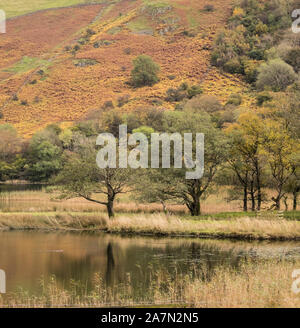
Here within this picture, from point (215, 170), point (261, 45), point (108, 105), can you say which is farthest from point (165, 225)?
point (261, 45)

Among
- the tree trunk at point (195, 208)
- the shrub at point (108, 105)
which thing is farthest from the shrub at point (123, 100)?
the tree trunk at point (195, 208)

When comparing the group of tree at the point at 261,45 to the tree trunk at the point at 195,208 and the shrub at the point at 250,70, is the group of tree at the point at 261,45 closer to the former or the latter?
the shrub at the point at 250,70

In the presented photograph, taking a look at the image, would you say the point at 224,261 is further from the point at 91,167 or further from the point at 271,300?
the point at 91,167

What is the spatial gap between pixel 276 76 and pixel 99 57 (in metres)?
45.5

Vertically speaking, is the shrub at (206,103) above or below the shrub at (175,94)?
below

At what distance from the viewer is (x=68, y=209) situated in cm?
4425

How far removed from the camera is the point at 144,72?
11750 centimetres

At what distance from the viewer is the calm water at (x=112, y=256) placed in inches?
934

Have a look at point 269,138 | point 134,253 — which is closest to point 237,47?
point 269,138

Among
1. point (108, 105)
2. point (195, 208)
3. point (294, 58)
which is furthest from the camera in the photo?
point (294, 58)

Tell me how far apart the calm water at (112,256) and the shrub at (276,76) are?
7612cm

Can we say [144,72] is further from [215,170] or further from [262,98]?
[215,170]

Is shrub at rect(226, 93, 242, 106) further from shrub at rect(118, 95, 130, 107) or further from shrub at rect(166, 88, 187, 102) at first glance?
shrub at rect(118, 95, 130, 107)

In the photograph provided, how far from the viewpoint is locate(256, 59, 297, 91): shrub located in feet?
340
